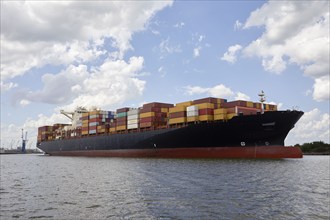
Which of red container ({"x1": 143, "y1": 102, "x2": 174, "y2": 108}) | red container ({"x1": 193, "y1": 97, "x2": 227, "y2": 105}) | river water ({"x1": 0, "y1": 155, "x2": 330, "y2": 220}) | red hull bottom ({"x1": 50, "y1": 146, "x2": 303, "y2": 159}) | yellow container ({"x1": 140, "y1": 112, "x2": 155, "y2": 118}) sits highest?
red container ({"x1": 143, "y1": 102, "x2": 174, "y2": 108})

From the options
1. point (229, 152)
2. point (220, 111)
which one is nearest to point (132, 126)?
point (220, 111)

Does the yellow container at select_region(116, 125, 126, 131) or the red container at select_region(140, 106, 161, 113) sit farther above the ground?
the red container at select_region(140, 106, 161, 113)

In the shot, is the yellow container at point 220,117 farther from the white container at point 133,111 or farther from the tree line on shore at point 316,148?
the tree line on shore at point 316,148

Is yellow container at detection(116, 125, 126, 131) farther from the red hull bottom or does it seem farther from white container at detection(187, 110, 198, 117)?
white container at detection(187, 110, 198, 117)

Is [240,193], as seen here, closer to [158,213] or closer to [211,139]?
[158,213]

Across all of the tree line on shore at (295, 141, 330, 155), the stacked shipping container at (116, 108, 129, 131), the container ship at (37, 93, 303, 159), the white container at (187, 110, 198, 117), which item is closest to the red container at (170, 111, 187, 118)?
the container ship at (37, 93, 303, 159)

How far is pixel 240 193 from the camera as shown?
53.3ft

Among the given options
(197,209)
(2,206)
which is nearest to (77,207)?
(2,206)

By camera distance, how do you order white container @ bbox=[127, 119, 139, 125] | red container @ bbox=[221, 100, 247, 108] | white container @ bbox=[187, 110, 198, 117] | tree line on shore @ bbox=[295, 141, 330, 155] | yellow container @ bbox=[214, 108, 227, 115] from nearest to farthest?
yellow container @ bbox=[214, 108, 227, 115]
red container @ bbox=[221, 100, 247, 108]
white container @ bbox=[187, 110, 198, 117]
white container @ bbox=[127, 119, 139, 125]
tree line on shore @ bbox=[295, 141, 330, 155]

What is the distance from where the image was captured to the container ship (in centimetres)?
4094

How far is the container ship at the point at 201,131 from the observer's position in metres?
40.9

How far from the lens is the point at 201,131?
145ft

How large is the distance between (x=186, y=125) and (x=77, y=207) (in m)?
33.8

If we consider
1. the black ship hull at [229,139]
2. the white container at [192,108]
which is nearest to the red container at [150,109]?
the black ship hull at [229,139]
